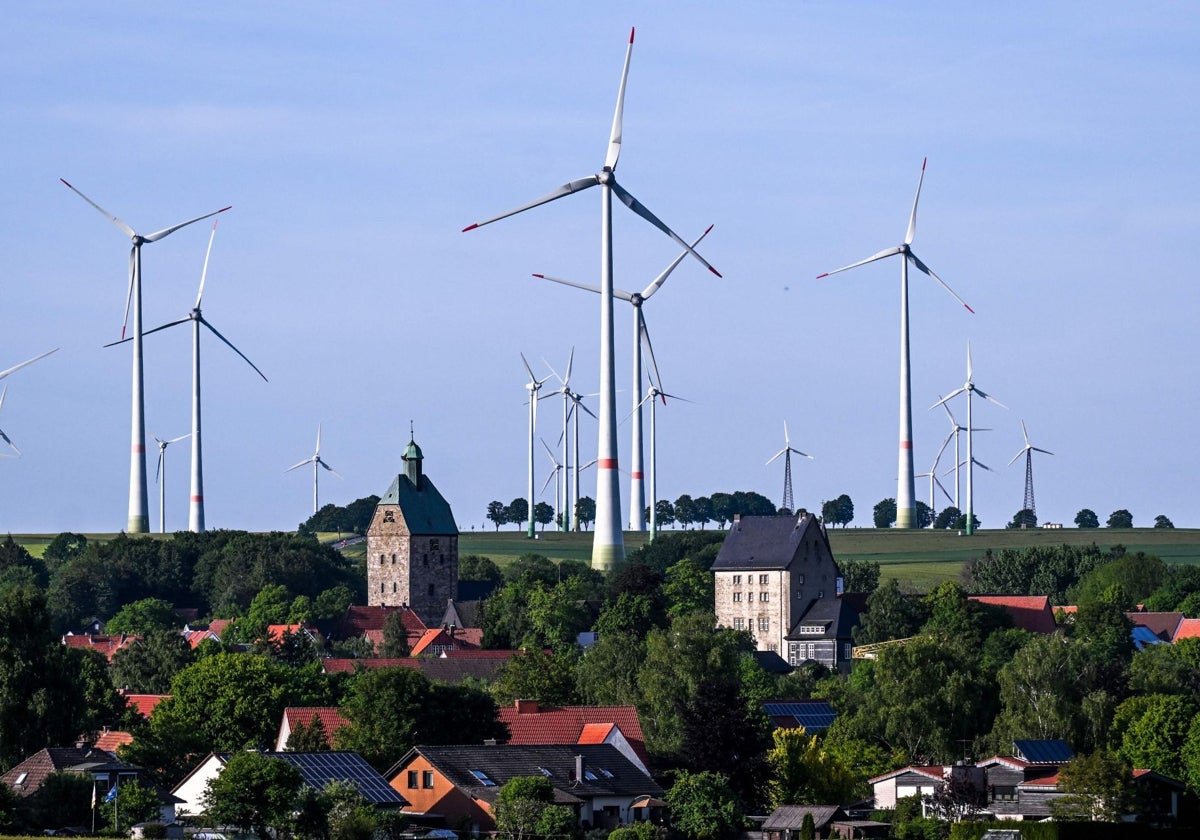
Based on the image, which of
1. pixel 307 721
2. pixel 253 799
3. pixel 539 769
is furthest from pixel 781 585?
pixel 253 799

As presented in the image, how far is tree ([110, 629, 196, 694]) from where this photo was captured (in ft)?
412

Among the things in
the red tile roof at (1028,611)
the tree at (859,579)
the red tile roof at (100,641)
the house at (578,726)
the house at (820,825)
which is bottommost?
the house at (820,825)

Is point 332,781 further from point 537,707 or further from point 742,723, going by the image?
point 537,707

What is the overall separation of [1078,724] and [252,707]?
36.0 metres

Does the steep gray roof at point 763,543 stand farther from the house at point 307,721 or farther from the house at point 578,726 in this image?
the house at point 307,721

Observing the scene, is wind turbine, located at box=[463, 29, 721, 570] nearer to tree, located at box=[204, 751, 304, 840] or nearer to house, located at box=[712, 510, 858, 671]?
house, located at box=[712, 510, 858, 671]

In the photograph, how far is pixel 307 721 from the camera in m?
102

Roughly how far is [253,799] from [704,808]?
1784 centimetres

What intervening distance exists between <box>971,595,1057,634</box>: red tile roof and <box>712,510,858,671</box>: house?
1024cm

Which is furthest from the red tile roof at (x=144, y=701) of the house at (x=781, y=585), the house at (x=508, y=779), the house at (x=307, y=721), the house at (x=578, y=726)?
the house at (x=781, y=585)

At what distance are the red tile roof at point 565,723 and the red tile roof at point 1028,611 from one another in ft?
197

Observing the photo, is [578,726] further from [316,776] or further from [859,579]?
[859,579]

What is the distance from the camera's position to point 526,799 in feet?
284

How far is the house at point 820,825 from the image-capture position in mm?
89250
